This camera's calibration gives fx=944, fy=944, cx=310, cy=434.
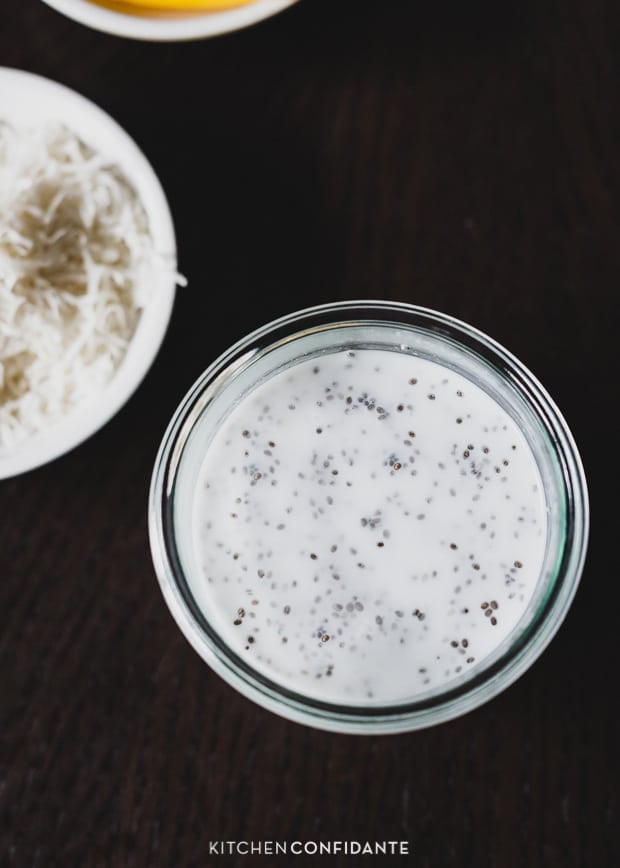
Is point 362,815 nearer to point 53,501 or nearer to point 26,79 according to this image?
point 53,501

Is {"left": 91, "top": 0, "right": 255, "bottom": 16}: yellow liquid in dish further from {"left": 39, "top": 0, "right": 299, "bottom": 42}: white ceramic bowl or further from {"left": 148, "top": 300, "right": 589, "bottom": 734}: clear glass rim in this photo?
{"left": 148, "top": 300, "right": 589, "bottom": 734}: clear glass rim

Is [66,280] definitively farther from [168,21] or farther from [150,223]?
[168,21]

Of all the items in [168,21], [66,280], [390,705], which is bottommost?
[390,705]

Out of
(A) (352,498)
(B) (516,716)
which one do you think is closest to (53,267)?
(A) (352,498)

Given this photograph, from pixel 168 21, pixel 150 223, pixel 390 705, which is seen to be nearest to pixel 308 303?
pixel 150 223

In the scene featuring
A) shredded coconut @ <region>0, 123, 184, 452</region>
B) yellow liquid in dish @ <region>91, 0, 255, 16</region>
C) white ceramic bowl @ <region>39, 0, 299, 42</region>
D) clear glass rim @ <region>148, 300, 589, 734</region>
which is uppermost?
yellow liquid in dish @ <region>91, 0, 255, 16</region>

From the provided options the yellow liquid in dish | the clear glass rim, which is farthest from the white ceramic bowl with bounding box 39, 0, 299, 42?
the clear glass rim
